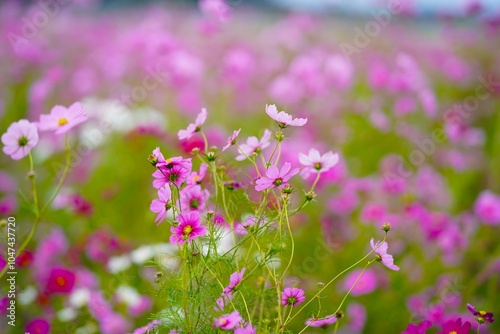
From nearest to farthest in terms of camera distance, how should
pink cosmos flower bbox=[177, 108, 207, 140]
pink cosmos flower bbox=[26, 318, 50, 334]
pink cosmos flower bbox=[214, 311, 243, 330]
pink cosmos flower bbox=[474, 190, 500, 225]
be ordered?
1. pink cosmos flower bbox=[214, 311, 243, 330]
2. pink cosmos flower bbox=[177, 108, 207, 140]
3. pink cosmos flower bbox=[26, 318, 50, 334]
4. pink cosmos flower bbox=[474, 190, 500, 225]

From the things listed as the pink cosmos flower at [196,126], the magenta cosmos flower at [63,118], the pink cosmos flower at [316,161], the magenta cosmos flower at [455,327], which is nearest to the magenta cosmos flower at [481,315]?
the magenta cosmos flower at [455,327]

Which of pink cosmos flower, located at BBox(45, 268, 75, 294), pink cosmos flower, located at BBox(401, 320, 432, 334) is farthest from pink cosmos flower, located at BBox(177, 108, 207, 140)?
pink cosmos flower, located at BBox(45, 268, 75, 294)

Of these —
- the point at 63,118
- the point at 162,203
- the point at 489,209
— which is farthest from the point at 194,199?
the point at 489,209

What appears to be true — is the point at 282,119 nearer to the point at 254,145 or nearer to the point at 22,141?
the point at 254,145

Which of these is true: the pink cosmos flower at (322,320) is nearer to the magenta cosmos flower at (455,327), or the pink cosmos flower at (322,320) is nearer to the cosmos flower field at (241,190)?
the cosmos flower field at (241,190)

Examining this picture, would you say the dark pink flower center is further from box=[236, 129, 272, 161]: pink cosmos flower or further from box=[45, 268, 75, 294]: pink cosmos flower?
box=[45, 268, 75, 294]: pink cosmos flower

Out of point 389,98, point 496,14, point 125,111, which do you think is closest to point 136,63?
point 125,111
